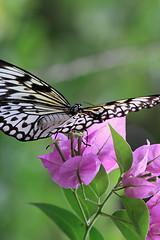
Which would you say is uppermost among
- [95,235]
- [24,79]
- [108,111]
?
[24,79]

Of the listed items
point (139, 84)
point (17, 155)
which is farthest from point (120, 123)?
point (139, 84)

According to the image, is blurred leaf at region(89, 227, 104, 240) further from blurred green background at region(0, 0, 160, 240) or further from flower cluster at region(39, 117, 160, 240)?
blurred green background at region(0, 0, 160, 240)

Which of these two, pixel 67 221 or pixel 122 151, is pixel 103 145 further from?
pixel 67 221

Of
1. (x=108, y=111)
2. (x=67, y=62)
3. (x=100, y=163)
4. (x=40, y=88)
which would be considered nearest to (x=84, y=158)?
(x=100, y=163)

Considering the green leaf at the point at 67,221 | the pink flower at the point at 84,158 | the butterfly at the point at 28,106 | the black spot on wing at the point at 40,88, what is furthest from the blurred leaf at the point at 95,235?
the black spot on wing at the point at 40,88

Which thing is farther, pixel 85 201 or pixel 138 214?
pixel 85 201
